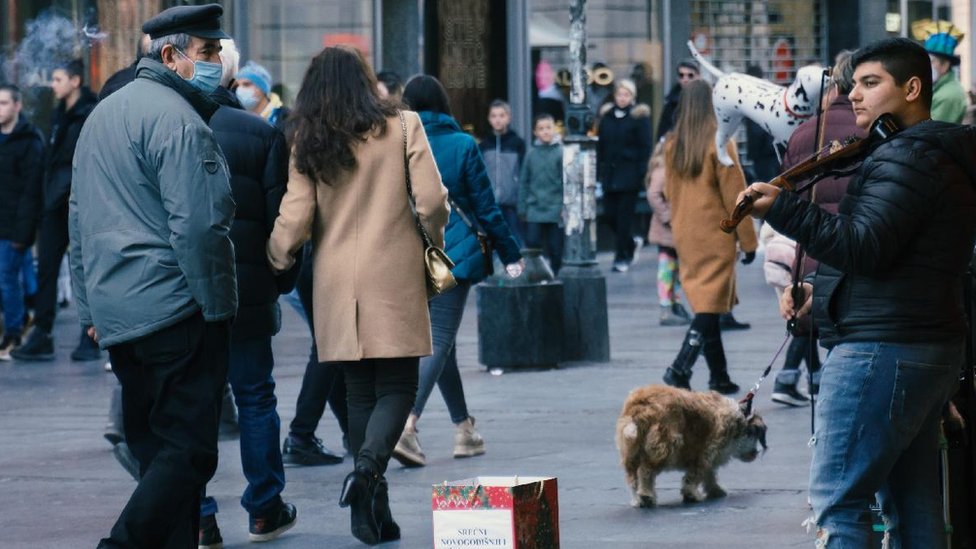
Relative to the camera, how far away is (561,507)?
733 cm

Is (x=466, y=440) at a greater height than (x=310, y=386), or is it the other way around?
(x=310, y=386)

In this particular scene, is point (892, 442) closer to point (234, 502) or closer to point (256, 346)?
point (256, 346)

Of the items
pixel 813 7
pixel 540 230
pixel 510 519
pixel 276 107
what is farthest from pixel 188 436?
pixel 813 7

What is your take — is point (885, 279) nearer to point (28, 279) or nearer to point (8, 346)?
point (8, 346)

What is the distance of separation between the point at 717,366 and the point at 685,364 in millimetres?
345

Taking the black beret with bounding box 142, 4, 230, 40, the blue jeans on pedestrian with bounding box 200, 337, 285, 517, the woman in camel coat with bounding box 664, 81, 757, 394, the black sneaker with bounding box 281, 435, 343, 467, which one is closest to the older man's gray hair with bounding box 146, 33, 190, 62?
the black beret with bounding box 142, 4, 230, 40

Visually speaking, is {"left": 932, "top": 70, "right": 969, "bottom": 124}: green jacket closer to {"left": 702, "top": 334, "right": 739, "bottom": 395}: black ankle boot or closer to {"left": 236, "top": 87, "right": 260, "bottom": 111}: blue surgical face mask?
{"left": 702, "top": 334, "right": 739, "bottom": 395}: black ankle boot

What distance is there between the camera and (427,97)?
8.43 meters

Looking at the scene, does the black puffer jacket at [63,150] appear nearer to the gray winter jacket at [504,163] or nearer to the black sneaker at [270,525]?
the black sneaker at [270,525]

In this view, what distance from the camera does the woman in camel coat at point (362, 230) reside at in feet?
22.4

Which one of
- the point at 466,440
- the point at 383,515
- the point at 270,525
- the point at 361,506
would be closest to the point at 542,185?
the point at 466,440

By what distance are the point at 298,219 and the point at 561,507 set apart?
1631mm

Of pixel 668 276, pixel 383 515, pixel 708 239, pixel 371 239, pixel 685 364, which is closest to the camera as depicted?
pixel 383 515

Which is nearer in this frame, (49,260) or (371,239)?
(371,239)
